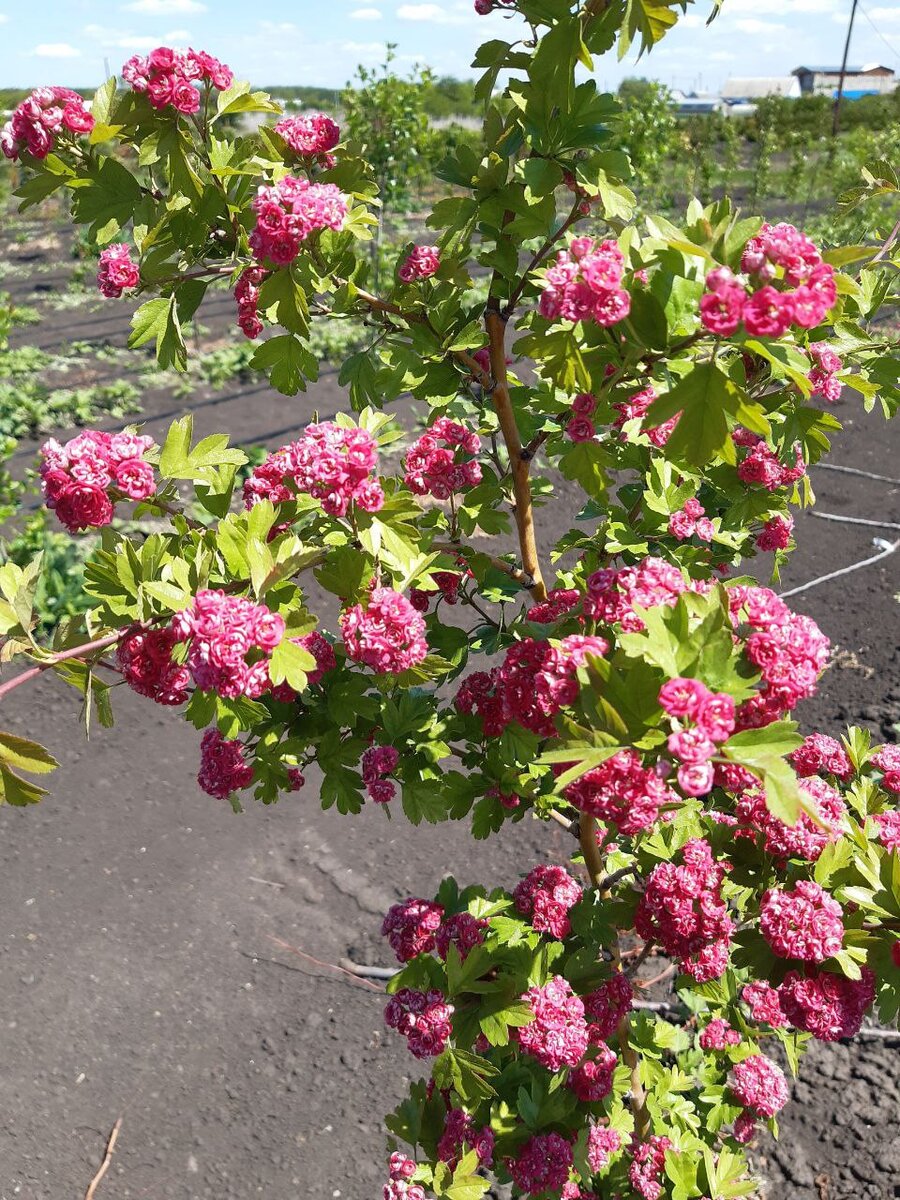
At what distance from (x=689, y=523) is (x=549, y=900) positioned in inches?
39.8

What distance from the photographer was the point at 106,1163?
11.1 ft

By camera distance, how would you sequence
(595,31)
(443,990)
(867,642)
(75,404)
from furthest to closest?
(75,404), (867,642), (443,990), (595,31)

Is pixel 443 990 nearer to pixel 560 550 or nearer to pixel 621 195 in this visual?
pixel 560 550

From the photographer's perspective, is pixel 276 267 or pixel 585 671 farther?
pixel 276 267

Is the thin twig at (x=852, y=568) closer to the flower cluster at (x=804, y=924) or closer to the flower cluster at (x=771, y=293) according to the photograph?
the flower cluster at (x=804, y=924)

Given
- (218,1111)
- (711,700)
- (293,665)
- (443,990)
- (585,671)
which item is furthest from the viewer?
(218,1111)

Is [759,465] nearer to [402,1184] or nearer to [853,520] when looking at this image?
[402,1184]

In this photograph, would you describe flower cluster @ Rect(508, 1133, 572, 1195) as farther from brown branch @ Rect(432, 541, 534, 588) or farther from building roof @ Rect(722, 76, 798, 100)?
building roof @ Rect(722, 76, 798, 100)

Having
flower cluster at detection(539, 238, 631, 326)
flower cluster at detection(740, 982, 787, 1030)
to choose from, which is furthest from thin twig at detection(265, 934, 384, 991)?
flower cluster at detection(539, 238, 631, 326)

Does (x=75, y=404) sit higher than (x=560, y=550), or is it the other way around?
(x=560, y=550)

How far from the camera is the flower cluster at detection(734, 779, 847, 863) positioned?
187 cm

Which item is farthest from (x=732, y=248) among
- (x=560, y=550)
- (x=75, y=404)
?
(x=75, y=404)

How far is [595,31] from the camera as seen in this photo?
5.58ft

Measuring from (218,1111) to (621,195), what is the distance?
354 centimetres
